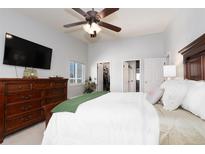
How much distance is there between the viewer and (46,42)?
14.3ft

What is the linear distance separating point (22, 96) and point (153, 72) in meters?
4.18

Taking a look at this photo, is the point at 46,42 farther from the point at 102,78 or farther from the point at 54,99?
the point at 102,78

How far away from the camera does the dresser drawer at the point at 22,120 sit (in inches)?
106

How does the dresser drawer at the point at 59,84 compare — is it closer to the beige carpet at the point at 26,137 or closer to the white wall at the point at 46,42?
the white wall at the point at 46,42

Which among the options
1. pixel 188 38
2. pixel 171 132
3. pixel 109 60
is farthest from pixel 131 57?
pixel 171 132

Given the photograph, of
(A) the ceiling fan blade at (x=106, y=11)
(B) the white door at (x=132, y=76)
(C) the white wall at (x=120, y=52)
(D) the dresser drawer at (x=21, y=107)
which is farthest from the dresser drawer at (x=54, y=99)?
(B) the white door at (x=132, y=76)

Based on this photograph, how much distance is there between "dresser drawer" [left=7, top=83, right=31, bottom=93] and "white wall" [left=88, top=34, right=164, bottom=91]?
3710 millimetres

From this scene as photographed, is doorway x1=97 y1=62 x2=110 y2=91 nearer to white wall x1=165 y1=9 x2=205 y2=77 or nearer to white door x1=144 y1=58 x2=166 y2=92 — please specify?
white door x1=144 y1=58 x2=166 y2=92

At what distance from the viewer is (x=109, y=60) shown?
629 centimetres

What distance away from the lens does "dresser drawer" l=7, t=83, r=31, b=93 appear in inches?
106

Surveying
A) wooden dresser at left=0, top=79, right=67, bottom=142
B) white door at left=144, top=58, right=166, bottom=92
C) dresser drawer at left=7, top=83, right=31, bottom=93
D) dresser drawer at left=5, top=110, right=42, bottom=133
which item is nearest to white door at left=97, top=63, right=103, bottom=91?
white door at left=144, top=58, right=166, bottom=92

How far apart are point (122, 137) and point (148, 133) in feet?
0.96

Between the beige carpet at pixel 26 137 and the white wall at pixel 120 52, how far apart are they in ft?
12.3

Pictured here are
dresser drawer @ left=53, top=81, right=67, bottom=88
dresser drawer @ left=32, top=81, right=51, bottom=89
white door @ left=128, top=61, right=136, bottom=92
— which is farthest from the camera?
white door @ left=128, top=61, right=136, bottom=92
